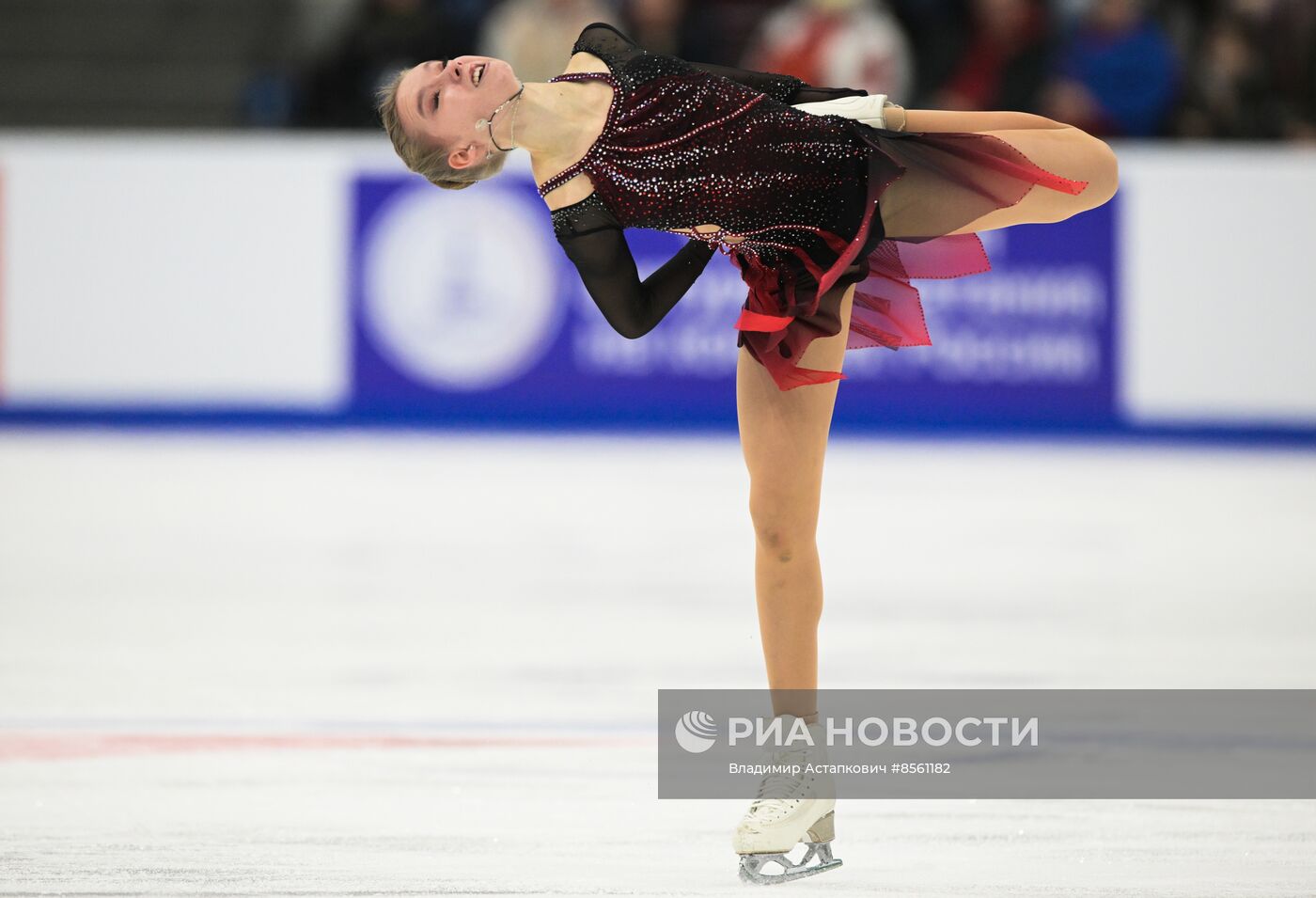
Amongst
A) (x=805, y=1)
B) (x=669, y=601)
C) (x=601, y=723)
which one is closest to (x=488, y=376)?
(x=805, y=1)

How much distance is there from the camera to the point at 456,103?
2.66 metres

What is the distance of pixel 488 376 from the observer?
812cm

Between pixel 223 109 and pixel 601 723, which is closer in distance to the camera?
pixel 601 723

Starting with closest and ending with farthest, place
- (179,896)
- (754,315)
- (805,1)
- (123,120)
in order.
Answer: (179,896) → (754,315) → (805,1) → (123,120)

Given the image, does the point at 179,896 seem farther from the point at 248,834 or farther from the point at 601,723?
the point at 601,723

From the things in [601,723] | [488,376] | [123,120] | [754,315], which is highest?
[123,120]

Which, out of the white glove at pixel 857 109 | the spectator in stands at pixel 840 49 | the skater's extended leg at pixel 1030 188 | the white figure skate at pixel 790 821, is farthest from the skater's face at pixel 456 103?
the spectator in stands at pixel 840 49

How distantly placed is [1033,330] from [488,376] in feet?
8.04

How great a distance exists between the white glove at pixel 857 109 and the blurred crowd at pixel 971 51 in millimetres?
5040

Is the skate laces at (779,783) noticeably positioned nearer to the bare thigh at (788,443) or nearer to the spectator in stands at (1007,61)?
the bare thigh at (788,443)

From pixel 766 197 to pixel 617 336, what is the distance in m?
5.36

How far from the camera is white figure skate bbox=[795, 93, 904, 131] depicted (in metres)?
2.84

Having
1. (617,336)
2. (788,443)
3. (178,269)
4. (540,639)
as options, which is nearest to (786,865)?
(788,443)

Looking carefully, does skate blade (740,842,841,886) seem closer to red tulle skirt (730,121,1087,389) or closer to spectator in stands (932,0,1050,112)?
red tulle skirt (730,121,1087,389)
